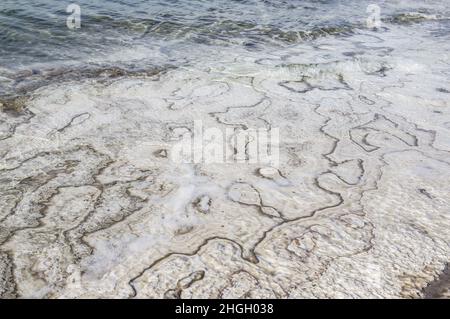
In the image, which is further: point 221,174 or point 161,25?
point 161,25

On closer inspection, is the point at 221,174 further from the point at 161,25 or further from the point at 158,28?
the point at 161,25

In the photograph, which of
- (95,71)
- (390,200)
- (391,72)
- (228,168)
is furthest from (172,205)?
(391,72)

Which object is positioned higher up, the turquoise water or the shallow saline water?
the turquoise water

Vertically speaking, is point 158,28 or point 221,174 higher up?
point 158,28

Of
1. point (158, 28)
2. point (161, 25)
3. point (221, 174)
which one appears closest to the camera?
point (221, 174)

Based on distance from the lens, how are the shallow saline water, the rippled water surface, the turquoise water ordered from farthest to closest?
the rippled water surface < the turquoise water < the shallow saline water

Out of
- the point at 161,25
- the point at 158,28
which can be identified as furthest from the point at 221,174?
the point at 161,25

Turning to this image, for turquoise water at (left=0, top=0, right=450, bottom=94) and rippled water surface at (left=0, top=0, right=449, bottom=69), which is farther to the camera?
rippled water surface at (left=0, top=0, right=449, bottom=69)

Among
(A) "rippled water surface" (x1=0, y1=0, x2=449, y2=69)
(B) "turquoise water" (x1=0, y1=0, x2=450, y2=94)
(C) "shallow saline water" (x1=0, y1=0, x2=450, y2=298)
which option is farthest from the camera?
(A) "rippled water surface" (x1=0, y1=0, x2=449, y2=69)
